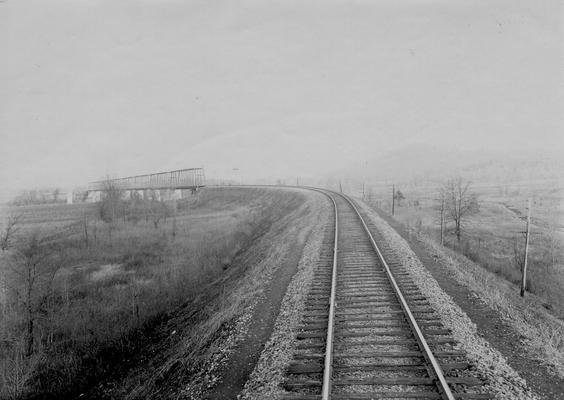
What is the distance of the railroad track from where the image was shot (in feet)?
18.9

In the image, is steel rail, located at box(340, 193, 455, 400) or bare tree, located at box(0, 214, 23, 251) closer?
steel rail, located at box(340, 193, 455, 400)

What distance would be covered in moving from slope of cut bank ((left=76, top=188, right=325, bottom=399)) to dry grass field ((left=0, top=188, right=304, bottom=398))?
508 millimetres

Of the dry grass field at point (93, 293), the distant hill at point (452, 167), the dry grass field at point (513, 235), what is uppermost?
the distant hill at point (452, 167)

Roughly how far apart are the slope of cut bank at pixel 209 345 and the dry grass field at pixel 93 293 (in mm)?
508

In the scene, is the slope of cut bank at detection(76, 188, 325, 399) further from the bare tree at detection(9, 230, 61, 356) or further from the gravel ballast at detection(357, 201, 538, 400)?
the bare tree at detection(9, 230, 61, 356)

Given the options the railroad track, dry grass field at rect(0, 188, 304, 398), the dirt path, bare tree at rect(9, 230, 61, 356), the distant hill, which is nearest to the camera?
the railroad track

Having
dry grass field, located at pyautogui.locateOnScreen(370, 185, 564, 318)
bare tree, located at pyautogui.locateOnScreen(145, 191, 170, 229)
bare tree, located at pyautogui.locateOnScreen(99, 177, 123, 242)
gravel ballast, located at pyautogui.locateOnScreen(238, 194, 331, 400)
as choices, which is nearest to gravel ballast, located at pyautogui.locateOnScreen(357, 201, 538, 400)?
gravel ballast, located at pyautogui.locateOnScreen(238, 194, 331, 400)

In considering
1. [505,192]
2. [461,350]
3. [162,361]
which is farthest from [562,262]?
[505,192]

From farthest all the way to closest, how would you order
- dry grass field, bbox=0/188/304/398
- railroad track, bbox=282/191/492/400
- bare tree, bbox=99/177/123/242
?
bare tree, bbox=99/177/123/242 → dry grass field, bbox=0/188/304/398 → railroad track, bbox=282/191/492/400

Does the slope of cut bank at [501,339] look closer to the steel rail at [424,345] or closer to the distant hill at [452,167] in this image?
the steel rail at [424,345]

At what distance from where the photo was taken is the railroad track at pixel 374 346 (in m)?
5.75

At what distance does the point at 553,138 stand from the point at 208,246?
170 meters

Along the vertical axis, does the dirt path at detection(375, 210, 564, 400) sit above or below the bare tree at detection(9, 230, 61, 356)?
above

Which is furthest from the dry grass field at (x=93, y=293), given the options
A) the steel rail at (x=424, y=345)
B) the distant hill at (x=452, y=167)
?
the distant hill at (x=452, y=167)
